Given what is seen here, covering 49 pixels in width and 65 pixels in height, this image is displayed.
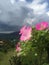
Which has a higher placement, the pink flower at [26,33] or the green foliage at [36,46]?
the pink flower at [26,33]

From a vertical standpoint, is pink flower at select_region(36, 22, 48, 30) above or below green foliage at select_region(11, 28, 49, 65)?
above

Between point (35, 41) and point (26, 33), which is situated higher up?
point (26, 33)

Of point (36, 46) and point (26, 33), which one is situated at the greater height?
point (26, 33)

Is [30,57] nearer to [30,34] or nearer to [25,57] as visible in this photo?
[25,57]

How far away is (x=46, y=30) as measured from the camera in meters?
3.05

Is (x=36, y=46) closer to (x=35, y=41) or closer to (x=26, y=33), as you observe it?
(x=35, y=41)

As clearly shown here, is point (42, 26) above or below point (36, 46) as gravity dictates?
above

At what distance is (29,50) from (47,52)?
0.71 feet

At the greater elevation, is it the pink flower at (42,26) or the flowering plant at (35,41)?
the pink flower at (42,26)

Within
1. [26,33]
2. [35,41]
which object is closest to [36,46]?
[35,41]

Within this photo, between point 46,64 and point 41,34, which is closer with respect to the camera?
point 41,34

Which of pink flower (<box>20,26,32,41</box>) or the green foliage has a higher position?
pink flower (<box>20,26,32,41</box>)

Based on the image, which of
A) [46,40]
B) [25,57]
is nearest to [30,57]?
[25,57]

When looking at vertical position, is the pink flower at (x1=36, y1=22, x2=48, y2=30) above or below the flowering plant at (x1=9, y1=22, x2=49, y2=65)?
above
